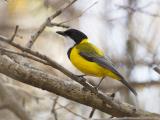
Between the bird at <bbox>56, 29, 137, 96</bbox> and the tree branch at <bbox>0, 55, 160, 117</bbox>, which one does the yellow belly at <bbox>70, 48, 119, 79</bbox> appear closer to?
the bird at <bbox>56, 29, 137, 96</bbox>

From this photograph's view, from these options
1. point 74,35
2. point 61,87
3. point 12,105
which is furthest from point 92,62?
point 12,105

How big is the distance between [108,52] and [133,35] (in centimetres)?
34

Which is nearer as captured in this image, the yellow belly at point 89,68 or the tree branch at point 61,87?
the tree branch at point 61,87

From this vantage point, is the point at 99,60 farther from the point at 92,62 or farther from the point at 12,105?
the point at 12,105

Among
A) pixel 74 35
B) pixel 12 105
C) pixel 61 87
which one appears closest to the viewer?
pixel 12 105

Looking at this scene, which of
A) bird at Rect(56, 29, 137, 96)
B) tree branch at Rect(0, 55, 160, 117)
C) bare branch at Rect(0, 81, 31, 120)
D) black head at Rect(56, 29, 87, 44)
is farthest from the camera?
black head at Rect(56, 29, 87, 44)

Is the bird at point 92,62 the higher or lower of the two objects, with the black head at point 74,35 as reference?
lower

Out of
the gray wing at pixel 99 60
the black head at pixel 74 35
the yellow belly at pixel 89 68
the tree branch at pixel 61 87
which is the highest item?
the black head at pixel 74 35

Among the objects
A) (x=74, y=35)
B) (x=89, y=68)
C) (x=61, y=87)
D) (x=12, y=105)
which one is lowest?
(x=12, y=105)

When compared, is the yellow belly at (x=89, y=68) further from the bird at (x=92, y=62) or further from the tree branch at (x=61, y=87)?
the tree branch at (x=61, y=87)

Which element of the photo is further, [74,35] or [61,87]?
[74,35]

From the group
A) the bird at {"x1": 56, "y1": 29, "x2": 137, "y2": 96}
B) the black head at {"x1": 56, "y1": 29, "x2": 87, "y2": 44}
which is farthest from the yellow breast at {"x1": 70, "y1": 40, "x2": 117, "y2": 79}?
the black head at {"x1": 56, "y1": 29, "x2": 87, "y2": 44}

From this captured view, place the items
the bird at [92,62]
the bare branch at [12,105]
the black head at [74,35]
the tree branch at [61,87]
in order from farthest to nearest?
the black head at [74,35]
the bird at [92,62]
the tree branch at [61,87]
the bare branch at [12,105]

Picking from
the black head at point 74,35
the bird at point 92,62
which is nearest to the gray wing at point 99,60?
the bird at point 92,62
